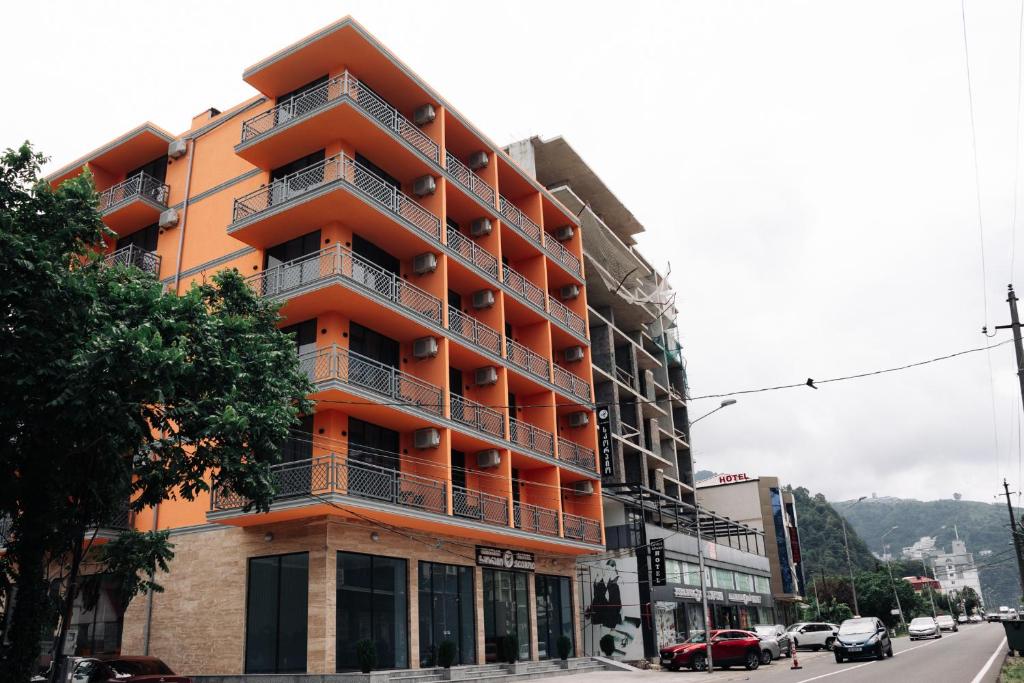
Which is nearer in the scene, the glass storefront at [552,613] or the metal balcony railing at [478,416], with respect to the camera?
the metal balcony railing at [478,416]

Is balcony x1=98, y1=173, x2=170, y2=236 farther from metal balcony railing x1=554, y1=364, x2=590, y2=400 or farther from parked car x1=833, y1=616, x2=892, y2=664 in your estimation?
parked car x1=833, y1=616, x2=892, y2=664

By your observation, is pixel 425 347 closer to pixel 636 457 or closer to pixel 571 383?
pixel 571 383

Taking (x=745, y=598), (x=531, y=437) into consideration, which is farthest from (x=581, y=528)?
(x=745, y=598)

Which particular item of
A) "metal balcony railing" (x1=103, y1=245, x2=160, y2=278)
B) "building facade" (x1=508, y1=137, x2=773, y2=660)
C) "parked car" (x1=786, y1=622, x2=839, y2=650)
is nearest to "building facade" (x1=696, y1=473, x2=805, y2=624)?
"building facade" (x1=508, y1=137, x2=773, y2=660)

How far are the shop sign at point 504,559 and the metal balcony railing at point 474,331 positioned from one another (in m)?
7.47

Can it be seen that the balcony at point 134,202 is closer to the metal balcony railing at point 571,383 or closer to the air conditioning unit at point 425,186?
the air conditioning unit at point 425,186

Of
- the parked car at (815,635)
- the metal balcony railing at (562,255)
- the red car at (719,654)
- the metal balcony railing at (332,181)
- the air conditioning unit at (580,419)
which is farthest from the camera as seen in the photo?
the parked car at (815,635)

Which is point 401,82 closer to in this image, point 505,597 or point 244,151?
point 244,151

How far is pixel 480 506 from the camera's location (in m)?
28.4

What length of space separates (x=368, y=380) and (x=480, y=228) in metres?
10.7

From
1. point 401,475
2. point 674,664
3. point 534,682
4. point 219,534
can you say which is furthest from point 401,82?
point 674,664

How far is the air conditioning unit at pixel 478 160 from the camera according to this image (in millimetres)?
34062

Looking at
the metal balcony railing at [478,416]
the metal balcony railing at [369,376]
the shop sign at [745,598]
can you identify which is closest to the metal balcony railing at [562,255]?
the metal balcony railing at [478,416]

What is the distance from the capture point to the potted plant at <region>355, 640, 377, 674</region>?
73.3 feet
